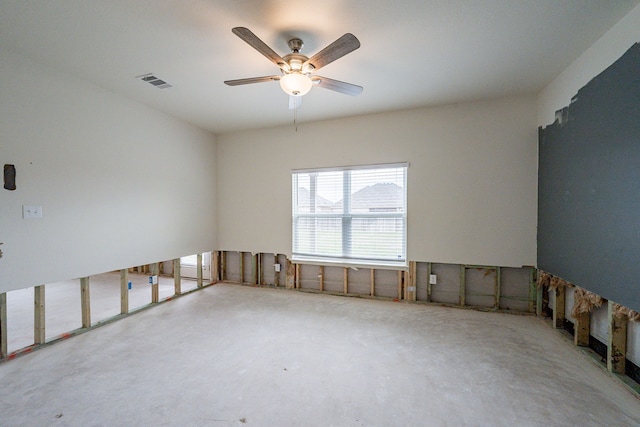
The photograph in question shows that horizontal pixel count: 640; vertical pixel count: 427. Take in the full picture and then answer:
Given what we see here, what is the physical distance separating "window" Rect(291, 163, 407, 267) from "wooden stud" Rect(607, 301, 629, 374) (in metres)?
2.09

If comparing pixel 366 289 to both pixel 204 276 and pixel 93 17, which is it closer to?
pixel 204 276

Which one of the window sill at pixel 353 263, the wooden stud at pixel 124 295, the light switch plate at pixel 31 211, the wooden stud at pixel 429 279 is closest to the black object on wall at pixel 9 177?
the light switch plate at pixel 31 211

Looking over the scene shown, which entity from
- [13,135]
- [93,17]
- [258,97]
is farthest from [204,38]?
[13,135]

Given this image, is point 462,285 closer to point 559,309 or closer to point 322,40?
point 559,309

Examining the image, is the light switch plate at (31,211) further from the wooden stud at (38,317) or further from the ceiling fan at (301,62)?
the ceiling fan at (301,62)

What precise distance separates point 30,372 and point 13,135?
6.89ft

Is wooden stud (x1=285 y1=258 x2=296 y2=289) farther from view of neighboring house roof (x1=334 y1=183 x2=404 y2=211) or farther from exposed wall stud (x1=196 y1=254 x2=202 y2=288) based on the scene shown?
exposed wall stud (x1=196 y1=254 x2=202 y2=288)

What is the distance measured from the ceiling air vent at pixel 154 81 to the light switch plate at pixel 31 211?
1664 millimetres

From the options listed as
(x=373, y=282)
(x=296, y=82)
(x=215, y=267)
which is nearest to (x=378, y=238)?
(x=373, y=282)

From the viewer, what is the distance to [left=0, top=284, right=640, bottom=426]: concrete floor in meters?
1.70

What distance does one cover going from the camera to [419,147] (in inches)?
147

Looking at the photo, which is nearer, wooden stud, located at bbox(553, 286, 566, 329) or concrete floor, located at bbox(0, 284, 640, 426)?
concrete floor, located at bbox(0, 284, 640, 426)

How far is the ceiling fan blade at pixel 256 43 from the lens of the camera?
1631 millimetres

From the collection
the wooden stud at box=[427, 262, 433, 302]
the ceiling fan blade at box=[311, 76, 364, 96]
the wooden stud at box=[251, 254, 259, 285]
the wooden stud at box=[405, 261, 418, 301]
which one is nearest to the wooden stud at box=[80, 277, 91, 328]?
the wooden stud at box=[251, 254, 259, 285]
